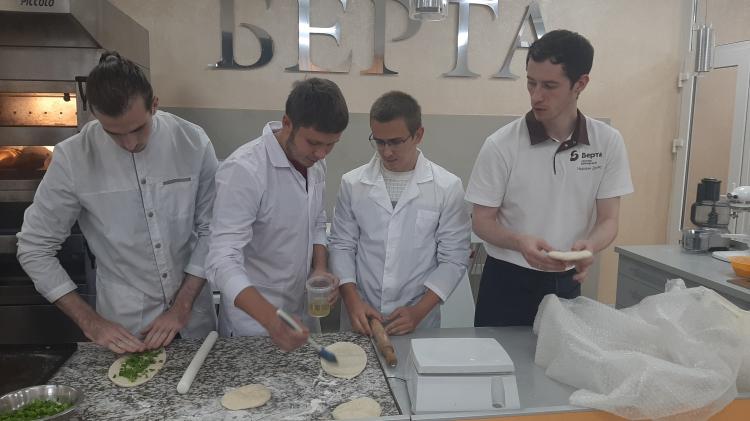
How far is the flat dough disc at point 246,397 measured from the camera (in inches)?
50.1

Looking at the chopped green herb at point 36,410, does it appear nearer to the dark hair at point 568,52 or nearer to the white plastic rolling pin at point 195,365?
the white plastic rolling pin at point 195,365

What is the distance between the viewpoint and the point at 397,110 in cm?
192

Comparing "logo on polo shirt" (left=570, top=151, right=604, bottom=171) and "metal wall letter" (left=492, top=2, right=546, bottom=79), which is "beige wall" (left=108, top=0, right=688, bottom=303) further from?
"logo on polo shirt" (left=570, top=151, right=604, bottom=171)

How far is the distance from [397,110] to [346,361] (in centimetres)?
92

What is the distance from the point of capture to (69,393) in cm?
128

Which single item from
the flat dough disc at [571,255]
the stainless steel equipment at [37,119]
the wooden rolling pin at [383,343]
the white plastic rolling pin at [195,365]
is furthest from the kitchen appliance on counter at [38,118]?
the flat dough disc at [571,255]

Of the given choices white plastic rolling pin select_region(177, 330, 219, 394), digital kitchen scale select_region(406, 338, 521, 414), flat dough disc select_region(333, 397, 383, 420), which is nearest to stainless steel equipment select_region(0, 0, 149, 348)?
white plastic rolling pin select_region(177, 330, 219, 394)

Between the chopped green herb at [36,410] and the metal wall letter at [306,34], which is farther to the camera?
the metal wall letter at [306,34]

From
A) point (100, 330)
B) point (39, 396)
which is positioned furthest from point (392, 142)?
point (39, 396)

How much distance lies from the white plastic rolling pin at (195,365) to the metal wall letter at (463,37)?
108 inches

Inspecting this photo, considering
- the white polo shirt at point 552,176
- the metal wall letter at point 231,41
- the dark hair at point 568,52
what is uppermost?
the metal wall letter at point 231,41

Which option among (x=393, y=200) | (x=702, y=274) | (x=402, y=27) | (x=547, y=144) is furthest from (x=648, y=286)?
(x=402, y=27)

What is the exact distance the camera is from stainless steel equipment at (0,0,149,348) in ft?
8.16

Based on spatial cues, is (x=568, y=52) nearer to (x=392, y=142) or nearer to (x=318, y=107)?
(x=392, y=142)
